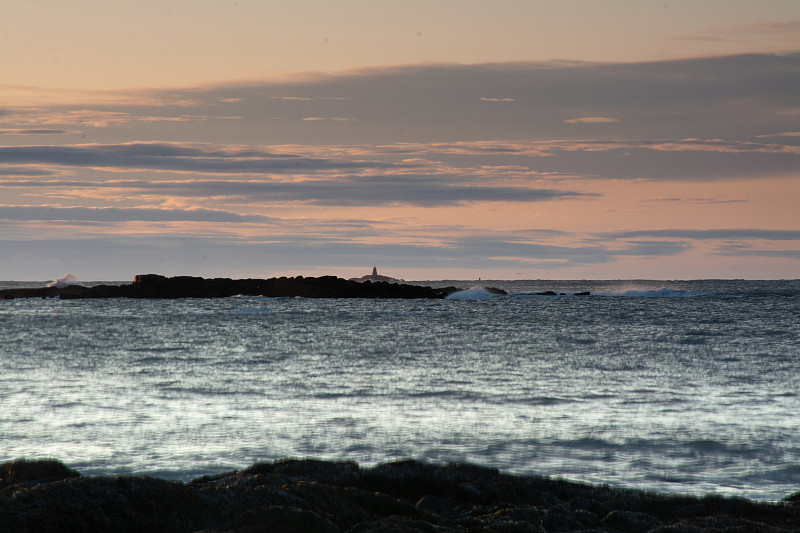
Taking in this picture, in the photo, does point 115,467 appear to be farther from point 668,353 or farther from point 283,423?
point 668,353

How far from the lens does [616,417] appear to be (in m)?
16.2

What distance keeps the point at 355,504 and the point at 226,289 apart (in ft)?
358

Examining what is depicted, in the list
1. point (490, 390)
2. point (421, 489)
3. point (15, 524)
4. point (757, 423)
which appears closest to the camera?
point (15, 524)

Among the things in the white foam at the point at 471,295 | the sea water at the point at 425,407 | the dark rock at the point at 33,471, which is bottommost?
the sea water at the point at 425,407

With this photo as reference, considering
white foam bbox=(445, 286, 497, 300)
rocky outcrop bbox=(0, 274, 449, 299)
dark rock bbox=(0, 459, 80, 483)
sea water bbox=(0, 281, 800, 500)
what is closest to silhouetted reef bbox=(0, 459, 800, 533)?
dark rock bbox=(0, 459, 80, 483)

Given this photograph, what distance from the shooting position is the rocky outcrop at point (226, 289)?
110 m

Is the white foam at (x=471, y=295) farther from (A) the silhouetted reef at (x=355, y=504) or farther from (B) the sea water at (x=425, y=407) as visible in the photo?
(A) the silhouetted reef at (x=355, y=504)

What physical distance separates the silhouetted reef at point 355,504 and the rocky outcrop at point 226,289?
99.1m

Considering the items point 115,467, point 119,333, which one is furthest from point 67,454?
point 119,333

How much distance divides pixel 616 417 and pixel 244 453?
25.0 ft

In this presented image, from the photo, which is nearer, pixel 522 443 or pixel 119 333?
pixel 522 443

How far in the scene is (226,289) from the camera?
11488 centimetres

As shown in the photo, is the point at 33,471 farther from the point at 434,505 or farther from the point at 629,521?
the point at 629,521

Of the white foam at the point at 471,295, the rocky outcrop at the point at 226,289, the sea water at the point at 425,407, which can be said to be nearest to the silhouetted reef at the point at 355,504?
the sea water at the point at 425,407
